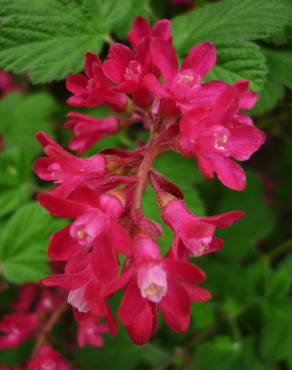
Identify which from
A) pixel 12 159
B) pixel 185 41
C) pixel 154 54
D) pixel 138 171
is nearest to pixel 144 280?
pixel 138 171

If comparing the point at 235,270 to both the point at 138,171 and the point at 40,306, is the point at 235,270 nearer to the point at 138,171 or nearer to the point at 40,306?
the point at 40,306

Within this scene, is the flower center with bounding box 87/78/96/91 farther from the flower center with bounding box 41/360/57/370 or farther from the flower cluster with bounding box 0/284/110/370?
the flower center with bounding box 41/360/57/370

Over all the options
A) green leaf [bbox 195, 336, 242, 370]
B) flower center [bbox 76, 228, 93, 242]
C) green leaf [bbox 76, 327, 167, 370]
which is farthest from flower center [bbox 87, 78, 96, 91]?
green leaf [bbox 76, 327, 167, 370]

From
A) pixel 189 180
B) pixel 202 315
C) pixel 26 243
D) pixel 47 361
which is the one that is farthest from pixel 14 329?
pixel 189 180

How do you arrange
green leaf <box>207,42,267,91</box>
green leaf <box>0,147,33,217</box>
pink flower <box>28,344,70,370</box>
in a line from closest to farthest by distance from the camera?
1. green leaf <box>207,42,267,91</box>
2. pink flower <box>28,344,70,370</box>
3. green leaf <box>0,147,33,217</box>

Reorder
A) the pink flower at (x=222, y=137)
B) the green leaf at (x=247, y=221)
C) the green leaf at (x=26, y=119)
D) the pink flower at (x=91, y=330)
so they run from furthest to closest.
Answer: the green leaf at (x=247, y=221) → the green leaf at (x=26, y=119) → the pink flower at (x=91, y=330) → the pink flower at (x=222, y=137)

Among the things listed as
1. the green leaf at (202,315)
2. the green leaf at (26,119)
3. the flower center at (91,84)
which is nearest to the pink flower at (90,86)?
the flower center at (91,84)

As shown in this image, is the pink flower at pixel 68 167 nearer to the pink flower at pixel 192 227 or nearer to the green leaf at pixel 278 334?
the pink flower at pixel 192 227
